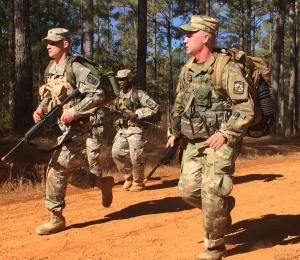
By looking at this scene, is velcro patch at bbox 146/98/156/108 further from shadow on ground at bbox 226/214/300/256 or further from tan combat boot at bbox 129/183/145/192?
shadow on ground at bbox 226/214/300/256

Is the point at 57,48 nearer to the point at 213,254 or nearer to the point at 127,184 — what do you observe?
the point at 213,254

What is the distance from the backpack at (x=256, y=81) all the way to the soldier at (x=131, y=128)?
4.39 metres

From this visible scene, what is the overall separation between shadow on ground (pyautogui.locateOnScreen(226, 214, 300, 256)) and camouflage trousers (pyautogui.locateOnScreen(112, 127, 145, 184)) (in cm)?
321

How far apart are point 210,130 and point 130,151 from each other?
4.62m

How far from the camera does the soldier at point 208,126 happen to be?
470 cm

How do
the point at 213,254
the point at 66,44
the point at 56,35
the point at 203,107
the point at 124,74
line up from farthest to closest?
1. the point at 124,74
2. the point at 66,44
3. the point at 56,35
4. the point at 203,107
5. the point at 213,254

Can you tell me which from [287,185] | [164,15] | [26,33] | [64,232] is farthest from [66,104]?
[164,15]

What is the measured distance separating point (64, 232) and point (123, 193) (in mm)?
2779

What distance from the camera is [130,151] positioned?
9.56 meters

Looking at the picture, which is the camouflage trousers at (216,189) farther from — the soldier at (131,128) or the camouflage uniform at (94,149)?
the soldier at (131,128)

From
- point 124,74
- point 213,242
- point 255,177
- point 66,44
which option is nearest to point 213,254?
point 213,242

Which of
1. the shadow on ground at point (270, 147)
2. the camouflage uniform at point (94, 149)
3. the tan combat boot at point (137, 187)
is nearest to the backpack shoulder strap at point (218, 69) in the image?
the camouflage uniform at point (94, 149)

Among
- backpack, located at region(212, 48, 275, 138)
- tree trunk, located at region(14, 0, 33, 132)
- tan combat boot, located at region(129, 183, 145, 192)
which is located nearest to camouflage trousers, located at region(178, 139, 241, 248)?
backpack, located at region(212, 48, 275, 138)

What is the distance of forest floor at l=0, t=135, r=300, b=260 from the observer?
542cm
